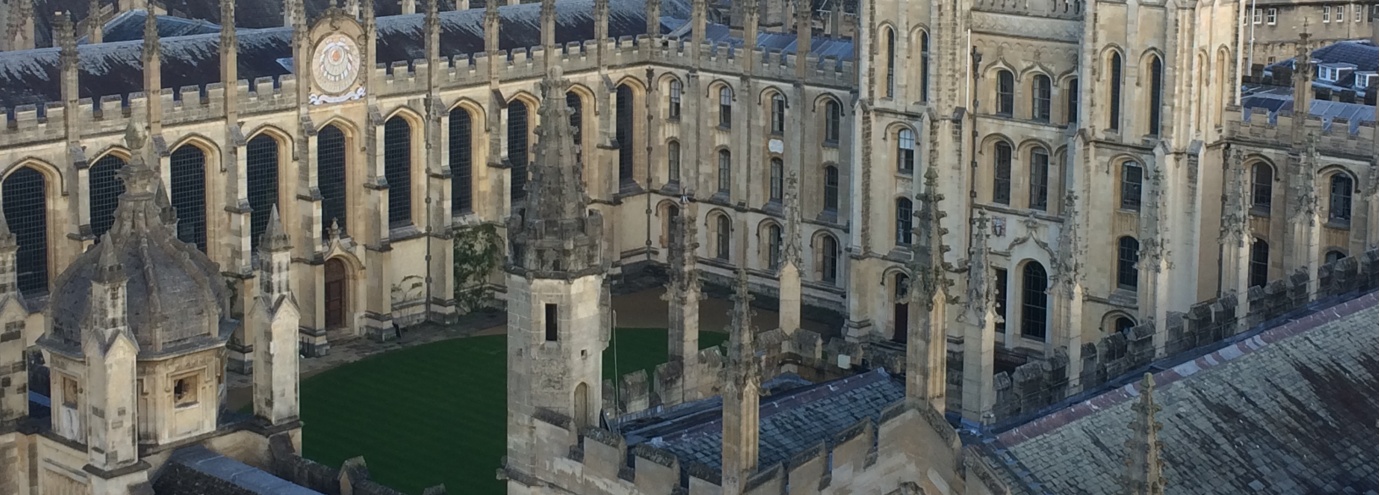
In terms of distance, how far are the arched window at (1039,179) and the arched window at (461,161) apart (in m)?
16.2

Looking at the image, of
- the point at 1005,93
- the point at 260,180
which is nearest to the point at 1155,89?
the point at 1005,93

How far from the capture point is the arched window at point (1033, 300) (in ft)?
208

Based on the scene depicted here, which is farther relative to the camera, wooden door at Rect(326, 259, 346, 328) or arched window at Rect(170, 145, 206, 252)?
wooden door at Rect(326, 259, 346, 328)

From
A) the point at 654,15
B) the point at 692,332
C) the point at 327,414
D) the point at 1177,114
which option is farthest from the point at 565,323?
the point at 654,15

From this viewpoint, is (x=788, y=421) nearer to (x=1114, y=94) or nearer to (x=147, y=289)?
(x=147, y=289)

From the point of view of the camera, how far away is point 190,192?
6228 centimetres

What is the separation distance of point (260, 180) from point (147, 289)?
25.1 metres

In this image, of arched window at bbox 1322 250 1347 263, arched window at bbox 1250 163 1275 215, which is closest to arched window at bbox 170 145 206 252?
arched window at bbox 1250 163 1275 215

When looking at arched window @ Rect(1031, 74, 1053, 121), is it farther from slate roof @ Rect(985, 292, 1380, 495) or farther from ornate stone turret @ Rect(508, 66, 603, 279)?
ornate stone turret @ Rect(508, 66, 603, 279)

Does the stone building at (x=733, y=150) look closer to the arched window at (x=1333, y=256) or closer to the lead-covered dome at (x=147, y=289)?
the arched window at (x=1333, y=256)

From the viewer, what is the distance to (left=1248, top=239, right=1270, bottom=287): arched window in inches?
2411

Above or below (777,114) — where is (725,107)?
above

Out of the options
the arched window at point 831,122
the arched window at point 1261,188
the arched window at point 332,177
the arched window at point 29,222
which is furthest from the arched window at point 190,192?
the arched window at point 1261,188

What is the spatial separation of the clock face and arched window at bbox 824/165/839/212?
1374cm
